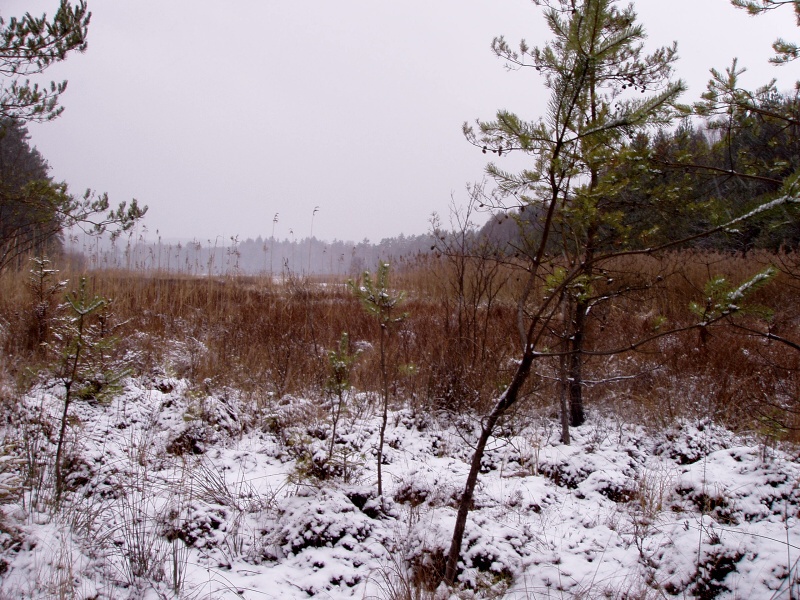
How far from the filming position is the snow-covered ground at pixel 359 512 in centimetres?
183

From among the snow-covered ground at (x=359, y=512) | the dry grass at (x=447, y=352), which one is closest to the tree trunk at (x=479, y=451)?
the snow-covered ground at (x=359, y=512)

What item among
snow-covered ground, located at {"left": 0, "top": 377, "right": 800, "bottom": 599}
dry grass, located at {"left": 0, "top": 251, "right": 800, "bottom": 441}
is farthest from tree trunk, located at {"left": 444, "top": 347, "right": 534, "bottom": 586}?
dry grass, located at {"left": 0, "top": 251, "right": 800, "bottom": 441}

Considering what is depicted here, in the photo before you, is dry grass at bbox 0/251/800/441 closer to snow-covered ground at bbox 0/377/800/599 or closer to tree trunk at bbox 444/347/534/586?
snow-covered ground at bbox 0/377/800/599

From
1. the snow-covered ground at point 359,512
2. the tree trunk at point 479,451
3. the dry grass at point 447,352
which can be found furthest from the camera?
the dry grass at point 447,352

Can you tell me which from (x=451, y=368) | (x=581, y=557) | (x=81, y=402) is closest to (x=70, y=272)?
(x=81, y=402)

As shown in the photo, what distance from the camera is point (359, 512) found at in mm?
2354

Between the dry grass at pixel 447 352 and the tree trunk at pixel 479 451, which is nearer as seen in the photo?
the tree trunk at pixel 479 451

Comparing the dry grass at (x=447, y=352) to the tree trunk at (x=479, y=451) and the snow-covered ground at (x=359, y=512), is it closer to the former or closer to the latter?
the snow-covered ground at (x=359, y=512)

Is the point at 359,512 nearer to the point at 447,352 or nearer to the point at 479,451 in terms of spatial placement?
the point at 479,451

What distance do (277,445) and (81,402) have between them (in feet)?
4.86

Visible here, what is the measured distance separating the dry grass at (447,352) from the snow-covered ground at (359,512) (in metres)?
0.50

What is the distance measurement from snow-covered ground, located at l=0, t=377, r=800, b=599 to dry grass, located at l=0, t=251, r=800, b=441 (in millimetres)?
505

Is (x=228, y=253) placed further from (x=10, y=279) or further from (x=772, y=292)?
(x=772, y=292)

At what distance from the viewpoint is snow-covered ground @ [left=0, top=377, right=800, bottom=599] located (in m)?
1.83
